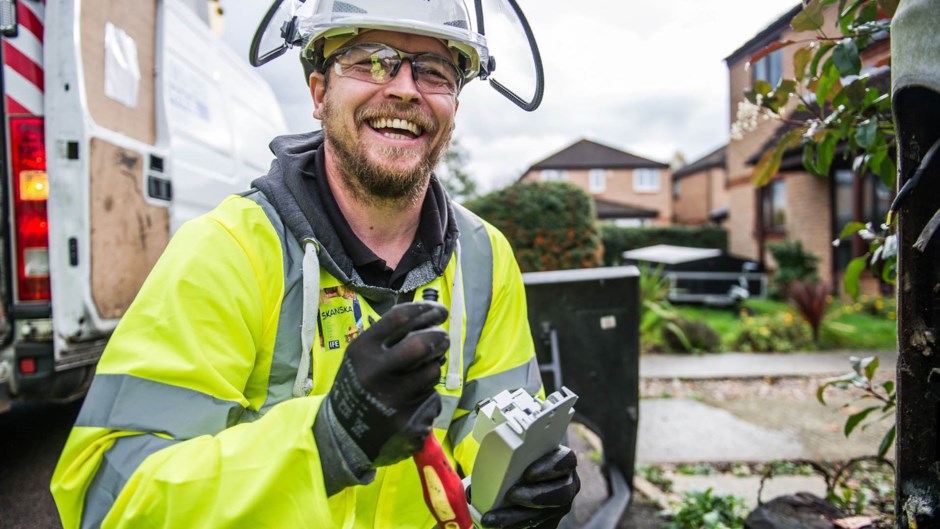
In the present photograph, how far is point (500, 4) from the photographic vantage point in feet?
6.17

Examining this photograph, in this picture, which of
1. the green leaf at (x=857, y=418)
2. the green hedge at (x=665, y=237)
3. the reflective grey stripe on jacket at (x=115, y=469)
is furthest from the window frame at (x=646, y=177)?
the reflective grey stripe on jacket at (x=115, y=469)

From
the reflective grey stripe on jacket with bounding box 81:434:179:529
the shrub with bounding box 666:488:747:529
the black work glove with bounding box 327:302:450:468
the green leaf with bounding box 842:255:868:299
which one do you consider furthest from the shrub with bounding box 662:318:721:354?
the reflective grey stripe on jacket with bounding box 81:434:179:529

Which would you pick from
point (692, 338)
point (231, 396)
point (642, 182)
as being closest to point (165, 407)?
point (231, 396)

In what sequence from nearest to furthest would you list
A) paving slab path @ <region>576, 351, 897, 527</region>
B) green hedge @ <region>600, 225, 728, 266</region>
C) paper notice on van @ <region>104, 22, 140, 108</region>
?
paper notice on van @ <region>104, 22, 140, 108</region>
paving slab path @ <region>576, 351, 897, 527</region>
green hedge @ <region>600, 225, 728, 266</region>

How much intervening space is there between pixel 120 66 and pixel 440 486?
9.16 ft

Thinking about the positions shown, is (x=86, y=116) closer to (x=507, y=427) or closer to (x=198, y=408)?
(x=198, y=408)

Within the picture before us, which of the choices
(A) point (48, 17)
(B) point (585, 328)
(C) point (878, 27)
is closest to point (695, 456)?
(B) point (585, 328)

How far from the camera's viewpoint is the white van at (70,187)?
2.50m

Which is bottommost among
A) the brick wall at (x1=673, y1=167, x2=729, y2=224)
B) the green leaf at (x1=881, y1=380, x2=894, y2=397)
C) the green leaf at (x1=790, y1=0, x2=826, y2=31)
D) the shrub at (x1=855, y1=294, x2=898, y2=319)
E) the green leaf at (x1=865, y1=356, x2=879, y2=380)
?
the shrub at (x1=855, y1=294, x2=898, y2=319)

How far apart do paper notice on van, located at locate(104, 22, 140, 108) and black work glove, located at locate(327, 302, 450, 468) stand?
2.47m

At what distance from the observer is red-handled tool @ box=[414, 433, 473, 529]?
3.86 feet

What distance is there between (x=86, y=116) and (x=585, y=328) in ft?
8.35

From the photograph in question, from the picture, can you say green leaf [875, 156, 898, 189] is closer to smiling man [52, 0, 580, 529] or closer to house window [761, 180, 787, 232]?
smiling man [52, 0, 580, 529]

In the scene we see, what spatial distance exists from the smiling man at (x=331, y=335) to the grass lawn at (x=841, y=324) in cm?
654
